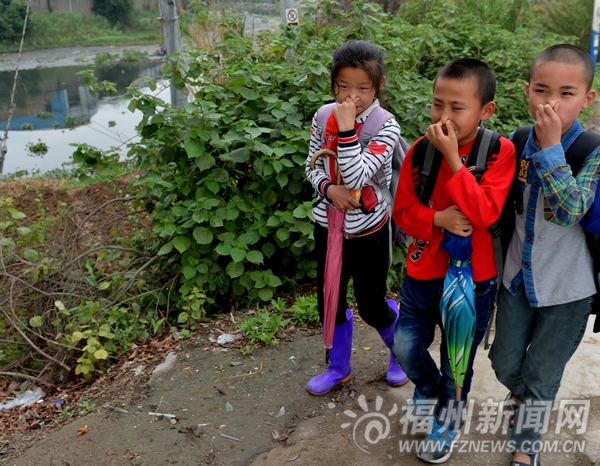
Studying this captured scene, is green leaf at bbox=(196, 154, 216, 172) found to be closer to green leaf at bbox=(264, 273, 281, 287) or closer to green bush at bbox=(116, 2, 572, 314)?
green bush at bbox=(116, 2, 572, 314)

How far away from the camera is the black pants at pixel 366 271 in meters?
2.70

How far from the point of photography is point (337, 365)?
3006mm

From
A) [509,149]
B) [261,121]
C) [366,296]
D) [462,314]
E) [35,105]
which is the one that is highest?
[509,149]

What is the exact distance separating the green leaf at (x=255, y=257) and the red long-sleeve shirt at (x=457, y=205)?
5.02ft

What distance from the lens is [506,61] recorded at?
7.03m

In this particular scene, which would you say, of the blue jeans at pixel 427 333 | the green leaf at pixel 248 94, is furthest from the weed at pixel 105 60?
the blue jeans at pixel 427 333

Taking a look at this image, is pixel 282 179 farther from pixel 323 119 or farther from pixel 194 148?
pixel 323 119

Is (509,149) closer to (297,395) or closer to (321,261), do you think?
(321,261)

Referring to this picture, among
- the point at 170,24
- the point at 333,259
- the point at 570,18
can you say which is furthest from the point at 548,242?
the point at 570,18

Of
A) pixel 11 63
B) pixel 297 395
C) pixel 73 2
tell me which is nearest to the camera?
pixel 297 395

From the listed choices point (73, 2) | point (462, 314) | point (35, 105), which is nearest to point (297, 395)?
point (462, 314)

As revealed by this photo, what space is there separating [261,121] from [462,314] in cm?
231

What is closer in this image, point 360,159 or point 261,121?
point 360,159

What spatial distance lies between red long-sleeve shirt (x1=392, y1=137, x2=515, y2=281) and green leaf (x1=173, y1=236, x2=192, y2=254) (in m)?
1.84
